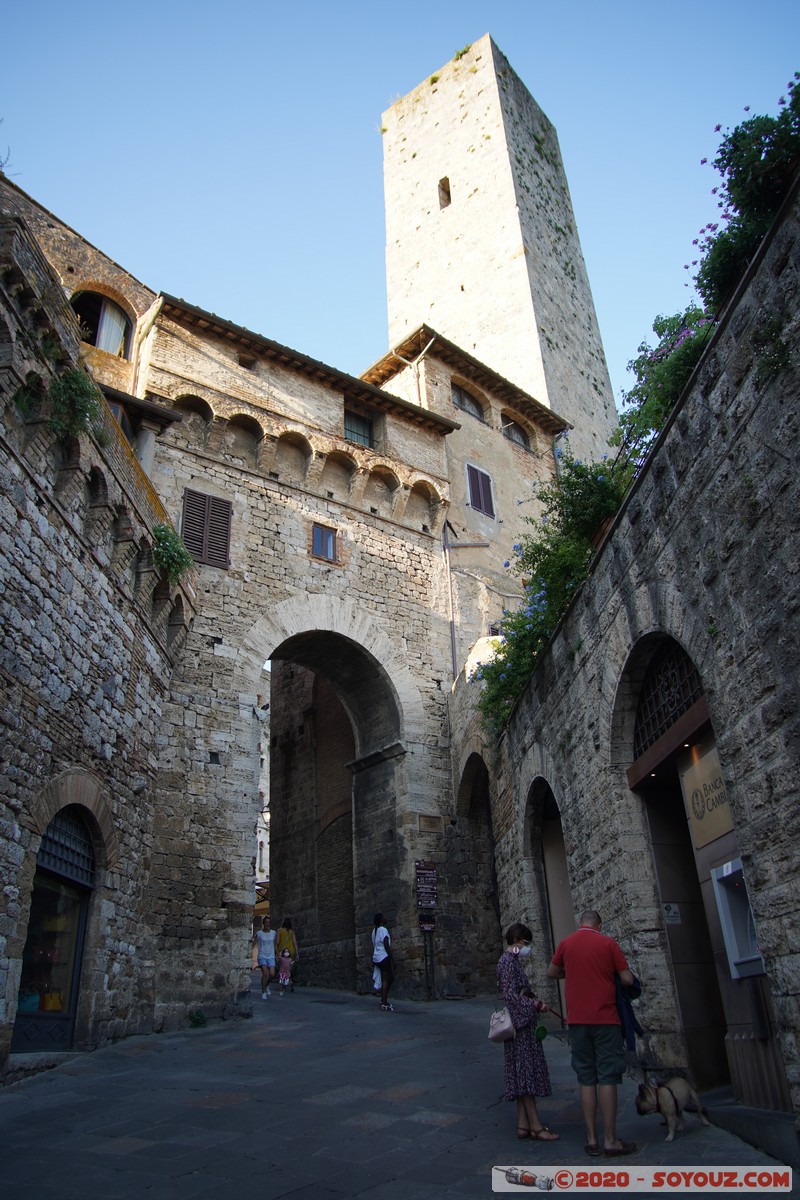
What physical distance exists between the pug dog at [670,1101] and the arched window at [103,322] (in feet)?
47.7

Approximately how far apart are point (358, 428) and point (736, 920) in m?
14.4

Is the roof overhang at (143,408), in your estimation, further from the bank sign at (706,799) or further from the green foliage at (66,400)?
the bank sign at (706,799)

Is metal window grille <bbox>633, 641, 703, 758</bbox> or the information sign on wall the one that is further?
the information sign on wall

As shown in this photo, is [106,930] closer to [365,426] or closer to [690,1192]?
[690,1192]

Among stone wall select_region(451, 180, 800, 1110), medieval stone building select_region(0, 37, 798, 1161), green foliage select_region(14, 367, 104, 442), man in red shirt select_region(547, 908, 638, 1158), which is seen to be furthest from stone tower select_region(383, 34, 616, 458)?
man in red shirt select_region(547, 908, 638, 1158)

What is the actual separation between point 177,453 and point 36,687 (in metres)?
7.48

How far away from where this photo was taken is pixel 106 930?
9422 millimetres

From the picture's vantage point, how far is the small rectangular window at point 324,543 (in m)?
15.9

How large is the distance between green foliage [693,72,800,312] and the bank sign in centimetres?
314

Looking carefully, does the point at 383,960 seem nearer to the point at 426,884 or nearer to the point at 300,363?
the point at 426,884

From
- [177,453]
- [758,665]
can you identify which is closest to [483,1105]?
[758,665]

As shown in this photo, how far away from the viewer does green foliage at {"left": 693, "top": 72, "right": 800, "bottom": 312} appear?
493 centimetres

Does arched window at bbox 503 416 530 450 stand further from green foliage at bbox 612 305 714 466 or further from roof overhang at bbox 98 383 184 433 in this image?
green foliage at bbox 612 305 714 466

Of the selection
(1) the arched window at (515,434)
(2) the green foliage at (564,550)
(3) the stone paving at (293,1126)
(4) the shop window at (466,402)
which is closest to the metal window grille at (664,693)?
(2) the green foliage at (564,550)
